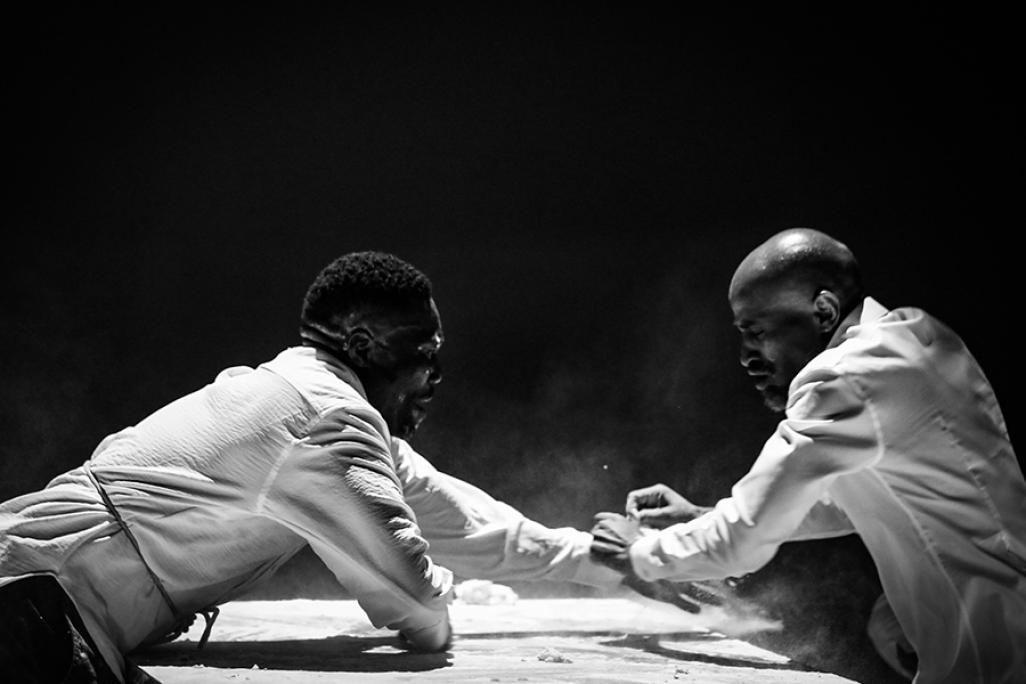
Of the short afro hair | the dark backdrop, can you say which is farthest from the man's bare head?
the dark backdrop

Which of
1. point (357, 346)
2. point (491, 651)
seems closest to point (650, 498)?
point (491, 651)

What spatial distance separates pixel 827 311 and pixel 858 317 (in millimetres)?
70

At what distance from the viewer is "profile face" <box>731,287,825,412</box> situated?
2.34 m

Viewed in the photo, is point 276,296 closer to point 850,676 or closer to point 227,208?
point 227,208

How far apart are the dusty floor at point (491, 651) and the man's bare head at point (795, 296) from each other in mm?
716

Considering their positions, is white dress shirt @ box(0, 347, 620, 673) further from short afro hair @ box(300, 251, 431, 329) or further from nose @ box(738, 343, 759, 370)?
nose @ box(738, 343, 759, 370)

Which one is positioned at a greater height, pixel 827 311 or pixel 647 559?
pixel 827 311

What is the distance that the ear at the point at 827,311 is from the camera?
Result: 231 cm

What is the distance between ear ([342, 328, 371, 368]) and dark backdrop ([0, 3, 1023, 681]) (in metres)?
1.54

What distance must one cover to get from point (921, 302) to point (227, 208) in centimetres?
264

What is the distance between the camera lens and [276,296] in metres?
3.92

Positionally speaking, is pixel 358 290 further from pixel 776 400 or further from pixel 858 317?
pixel 858 317

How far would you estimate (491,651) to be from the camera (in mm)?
2473

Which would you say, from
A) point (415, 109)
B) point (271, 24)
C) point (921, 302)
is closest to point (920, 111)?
point (921, 302)
